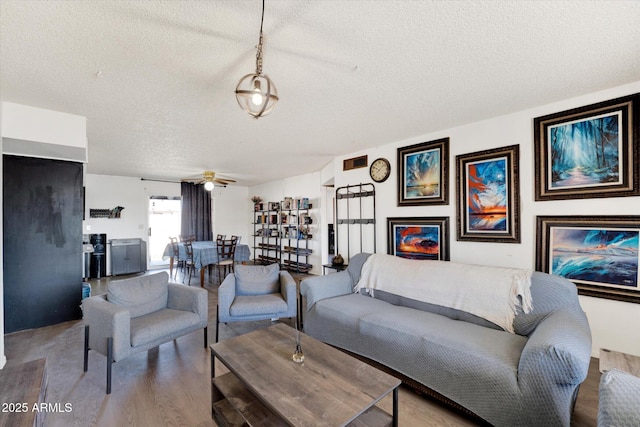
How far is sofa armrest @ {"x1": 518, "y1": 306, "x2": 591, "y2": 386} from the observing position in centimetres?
141

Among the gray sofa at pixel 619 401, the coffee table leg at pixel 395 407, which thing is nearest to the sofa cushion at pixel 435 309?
the coffee table leg at pixel 395 407

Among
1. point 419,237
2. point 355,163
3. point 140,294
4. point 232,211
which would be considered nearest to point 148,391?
point 140,294

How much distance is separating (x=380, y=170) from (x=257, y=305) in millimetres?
2491

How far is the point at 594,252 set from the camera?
2.45 metres

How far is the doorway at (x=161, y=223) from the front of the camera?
287 inches

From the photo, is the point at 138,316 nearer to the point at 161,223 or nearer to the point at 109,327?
the point at 109,327

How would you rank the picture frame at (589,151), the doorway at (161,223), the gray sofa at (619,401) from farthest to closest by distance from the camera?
1. the doorway at (161,223)
2. the picture frame at (589,151)
3. the gray sofa at (619,401)

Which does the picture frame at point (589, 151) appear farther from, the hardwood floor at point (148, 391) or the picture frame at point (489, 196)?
the hardwood floor at point (148, 391)

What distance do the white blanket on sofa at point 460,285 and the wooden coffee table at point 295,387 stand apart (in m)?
1.17

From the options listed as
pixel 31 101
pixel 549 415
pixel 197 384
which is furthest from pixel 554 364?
pixel 31 101

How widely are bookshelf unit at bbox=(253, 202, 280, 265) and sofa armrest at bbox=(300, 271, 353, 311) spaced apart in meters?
4.37

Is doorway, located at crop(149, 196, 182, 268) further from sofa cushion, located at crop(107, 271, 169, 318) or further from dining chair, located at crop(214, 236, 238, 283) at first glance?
sofa cushion, located at crop(107, 271, 169, 318)

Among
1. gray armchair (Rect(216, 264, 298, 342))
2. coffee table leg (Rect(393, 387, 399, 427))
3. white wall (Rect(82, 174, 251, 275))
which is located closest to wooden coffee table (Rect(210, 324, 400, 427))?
coffee table leg (Rect(393, 387, 399, 427))

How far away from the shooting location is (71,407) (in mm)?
1883
